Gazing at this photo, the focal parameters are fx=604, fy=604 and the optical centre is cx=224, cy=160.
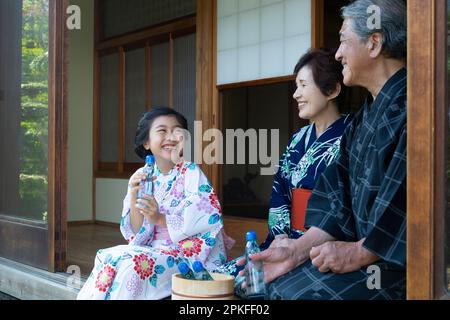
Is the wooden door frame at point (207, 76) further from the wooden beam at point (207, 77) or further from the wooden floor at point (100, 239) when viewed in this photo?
the wooden floor at point (100, 239)

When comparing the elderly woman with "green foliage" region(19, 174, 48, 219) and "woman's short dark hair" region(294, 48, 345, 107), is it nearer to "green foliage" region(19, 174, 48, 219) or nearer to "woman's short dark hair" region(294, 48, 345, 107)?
"woman's short dark hair" region(294, 48, 345, 107)

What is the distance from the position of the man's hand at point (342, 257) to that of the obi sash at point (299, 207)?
495 millimetres

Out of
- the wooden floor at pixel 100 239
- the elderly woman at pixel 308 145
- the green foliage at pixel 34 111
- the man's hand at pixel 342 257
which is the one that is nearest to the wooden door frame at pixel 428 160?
the man's hand at pixel 342 257

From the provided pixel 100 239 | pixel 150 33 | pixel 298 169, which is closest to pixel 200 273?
pixel 298 169

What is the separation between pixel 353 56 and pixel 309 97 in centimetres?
54

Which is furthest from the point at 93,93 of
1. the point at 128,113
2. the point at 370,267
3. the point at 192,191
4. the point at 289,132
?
the point at 370,267

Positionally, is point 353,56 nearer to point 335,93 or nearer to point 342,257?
point 335,93

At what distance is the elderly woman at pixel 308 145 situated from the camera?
2.73m

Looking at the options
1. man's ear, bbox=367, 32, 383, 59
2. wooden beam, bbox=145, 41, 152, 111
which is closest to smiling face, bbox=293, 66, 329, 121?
man's ear, bbox=367, 32, 383, 59

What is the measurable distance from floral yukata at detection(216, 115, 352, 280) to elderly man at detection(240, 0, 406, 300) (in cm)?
23

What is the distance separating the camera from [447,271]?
6.14 feet

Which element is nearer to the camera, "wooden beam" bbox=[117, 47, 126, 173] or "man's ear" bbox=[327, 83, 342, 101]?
"man's ear" bbox=[327, 83, 342, 101]

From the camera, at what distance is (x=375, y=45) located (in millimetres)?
2258

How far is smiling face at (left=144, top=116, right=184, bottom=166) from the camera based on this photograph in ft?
9.99
